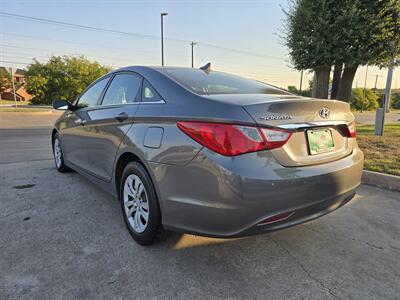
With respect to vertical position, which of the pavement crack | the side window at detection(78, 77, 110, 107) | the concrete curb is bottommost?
the pavement crack

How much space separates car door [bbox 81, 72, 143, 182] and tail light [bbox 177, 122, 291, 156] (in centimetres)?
95

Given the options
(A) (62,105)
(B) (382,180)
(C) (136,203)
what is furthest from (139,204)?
(B) (382,180)

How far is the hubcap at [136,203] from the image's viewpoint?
248cm

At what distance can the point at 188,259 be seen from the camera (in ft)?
7.63

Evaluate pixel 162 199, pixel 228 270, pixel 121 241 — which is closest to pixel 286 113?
pixel 162 199

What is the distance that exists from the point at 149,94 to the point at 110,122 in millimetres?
602

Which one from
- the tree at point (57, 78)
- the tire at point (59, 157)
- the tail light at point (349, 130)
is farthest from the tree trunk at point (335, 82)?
the tree at point (57, 78)

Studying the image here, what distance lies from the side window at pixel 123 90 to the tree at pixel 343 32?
544 cm

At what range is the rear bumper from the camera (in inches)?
71.4

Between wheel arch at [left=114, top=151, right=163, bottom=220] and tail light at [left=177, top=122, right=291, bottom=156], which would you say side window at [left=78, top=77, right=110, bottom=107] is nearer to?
wheel arch at [left=114, top=151, right=163, bottom=220]

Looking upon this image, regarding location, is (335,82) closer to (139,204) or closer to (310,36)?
(310,36)

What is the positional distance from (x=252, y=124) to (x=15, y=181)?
395cm

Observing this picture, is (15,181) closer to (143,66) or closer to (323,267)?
(143,66)

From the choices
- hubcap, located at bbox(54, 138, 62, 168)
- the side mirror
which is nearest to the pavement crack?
the side mirror
